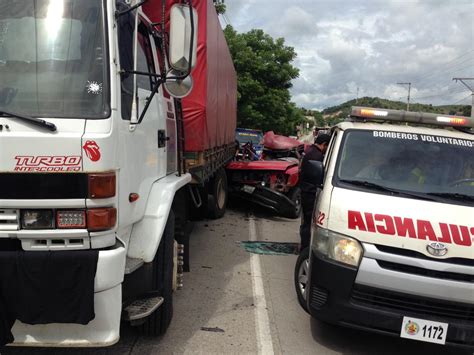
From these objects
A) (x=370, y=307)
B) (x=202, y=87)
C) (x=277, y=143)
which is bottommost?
(x=370, y=307)

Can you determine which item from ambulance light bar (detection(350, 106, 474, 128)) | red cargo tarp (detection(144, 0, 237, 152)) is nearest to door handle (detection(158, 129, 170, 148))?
red cargo tarp (detection(144, 0, 237, 152))

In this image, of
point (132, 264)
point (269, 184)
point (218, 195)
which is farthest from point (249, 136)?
point (132, 264)

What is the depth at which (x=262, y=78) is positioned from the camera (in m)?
25.9

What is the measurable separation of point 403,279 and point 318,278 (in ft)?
2.05

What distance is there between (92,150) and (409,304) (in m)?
2.50

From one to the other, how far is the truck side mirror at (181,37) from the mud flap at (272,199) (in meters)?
6.10

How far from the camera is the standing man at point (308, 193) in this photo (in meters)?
6.06

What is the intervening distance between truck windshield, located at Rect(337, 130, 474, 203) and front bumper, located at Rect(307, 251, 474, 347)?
85cm

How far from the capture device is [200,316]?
4.38 metres

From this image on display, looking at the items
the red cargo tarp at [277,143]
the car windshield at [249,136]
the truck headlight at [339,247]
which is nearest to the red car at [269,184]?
the red cargo tarp at [277,143]

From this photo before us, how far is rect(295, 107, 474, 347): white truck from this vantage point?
3.39 metres

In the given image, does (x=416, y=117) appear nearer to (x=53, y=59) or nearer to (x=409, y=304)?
(x=409, y=304)

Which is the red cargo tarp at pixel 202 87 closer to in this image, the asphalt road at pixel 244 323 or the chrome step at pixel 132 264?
the asphalt road at pixel 244 323

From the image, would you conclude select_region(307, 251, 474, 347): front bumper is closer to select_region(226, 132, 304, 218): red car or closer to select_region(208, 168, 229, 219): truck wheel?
select_region(208, 168, 229, 219): truck wheel
